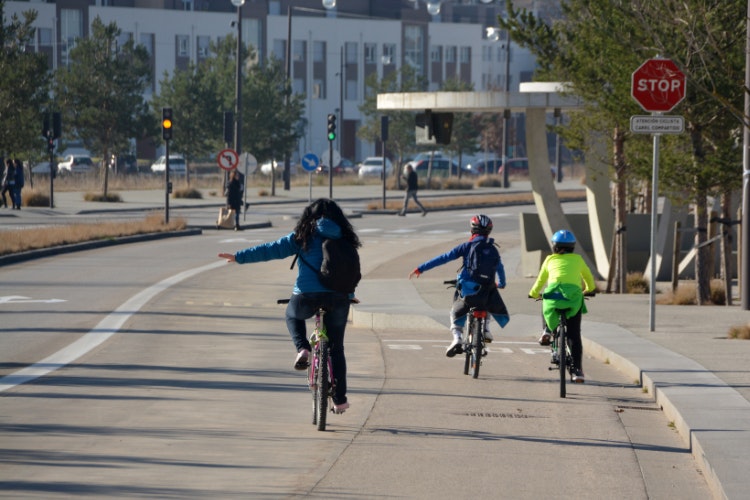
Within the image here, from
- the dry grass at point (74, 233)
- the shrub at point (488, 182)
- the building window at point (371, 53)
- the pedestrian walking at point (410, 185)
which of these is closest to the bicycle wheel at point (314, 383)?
the dry grass at point (74, 233)

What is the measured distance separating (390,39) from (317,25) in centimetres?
798

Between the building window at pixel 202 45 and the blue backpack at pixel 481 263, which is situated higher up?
the building window at pixel 202 45

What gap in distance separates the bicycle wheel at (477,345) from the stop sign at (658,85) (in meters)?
4.28

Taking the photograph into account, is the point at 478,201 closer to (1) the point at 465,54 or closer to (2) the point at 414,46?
(2) the point at 414,46

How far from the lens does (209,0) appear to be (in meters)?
114

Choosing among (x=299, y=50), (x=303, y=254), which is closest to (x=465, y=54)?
(x=299, y=50)

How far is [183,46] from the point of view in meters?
106

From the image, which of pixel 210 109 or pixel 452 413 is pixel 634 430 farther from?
pixel 210 109

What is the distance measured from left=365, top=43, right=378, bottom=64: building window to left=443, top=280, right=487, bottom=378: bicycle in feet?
338

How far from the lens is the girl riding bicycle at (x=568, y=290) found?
12.1m

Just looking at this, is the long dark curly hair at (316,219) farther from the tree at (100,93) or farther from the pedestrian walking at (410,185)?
the tree at (100,93)

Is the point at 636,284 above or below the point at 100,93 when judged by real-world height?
below

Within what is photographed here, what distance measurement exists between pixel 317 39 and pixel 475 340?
327ft

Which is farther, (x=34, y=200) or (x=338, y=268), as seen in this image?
(x=34, y=200)
